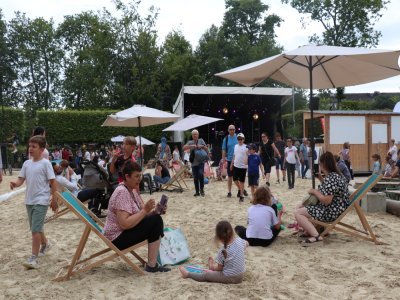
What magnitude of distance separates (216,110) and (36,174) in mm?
24500

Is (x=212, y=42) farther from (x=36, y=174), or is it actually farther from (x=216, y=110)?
(x=36, y=174)

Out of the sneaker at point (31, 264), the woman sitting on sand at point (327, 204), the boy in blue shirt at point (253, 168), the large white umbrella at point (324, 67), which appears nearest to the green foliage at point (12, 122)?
the boy in blue shirt at point (253, 168)

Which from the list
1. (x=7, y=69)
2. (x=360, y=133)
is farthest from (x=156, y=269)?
(x=7, y=69)

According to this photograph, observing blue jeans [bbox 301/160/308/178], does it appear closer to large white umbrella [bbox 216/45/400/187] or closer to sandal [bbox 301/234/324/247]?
large white umbrella [bbox 216/45/400/187]

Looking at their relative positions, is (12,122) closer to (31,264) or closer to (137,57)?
(137,57)

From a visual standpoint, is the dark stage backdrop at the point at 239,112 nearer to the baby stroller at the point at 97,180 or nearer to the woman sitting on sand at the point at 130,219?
the baby stroller at the point at 97,180

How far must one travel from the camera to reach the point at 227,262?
401 centimetres

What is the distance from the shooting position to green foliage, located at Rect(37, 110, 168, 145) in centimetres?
2954

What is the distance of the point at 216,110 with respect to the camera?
1139 inches

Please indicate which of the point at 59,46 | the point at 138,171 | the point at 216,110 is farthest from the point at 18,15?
the point at 138,171

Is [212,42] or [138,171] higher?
[212,42]

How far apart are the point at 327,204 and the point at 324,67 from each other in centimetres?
275

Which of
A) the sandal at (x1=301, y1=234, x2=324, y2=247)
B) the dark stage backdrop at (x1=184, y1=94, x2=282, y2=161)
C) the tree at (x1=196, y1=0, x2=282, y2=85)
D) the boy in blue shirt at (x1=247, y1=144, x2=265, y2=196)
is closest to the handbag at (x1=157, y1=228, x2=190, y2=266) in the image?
the sandal at (x1=301, y1=234, x2=324, y2=247)

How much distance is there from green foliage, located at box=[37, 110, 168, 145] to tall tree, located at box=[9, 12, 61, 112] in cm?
1694
